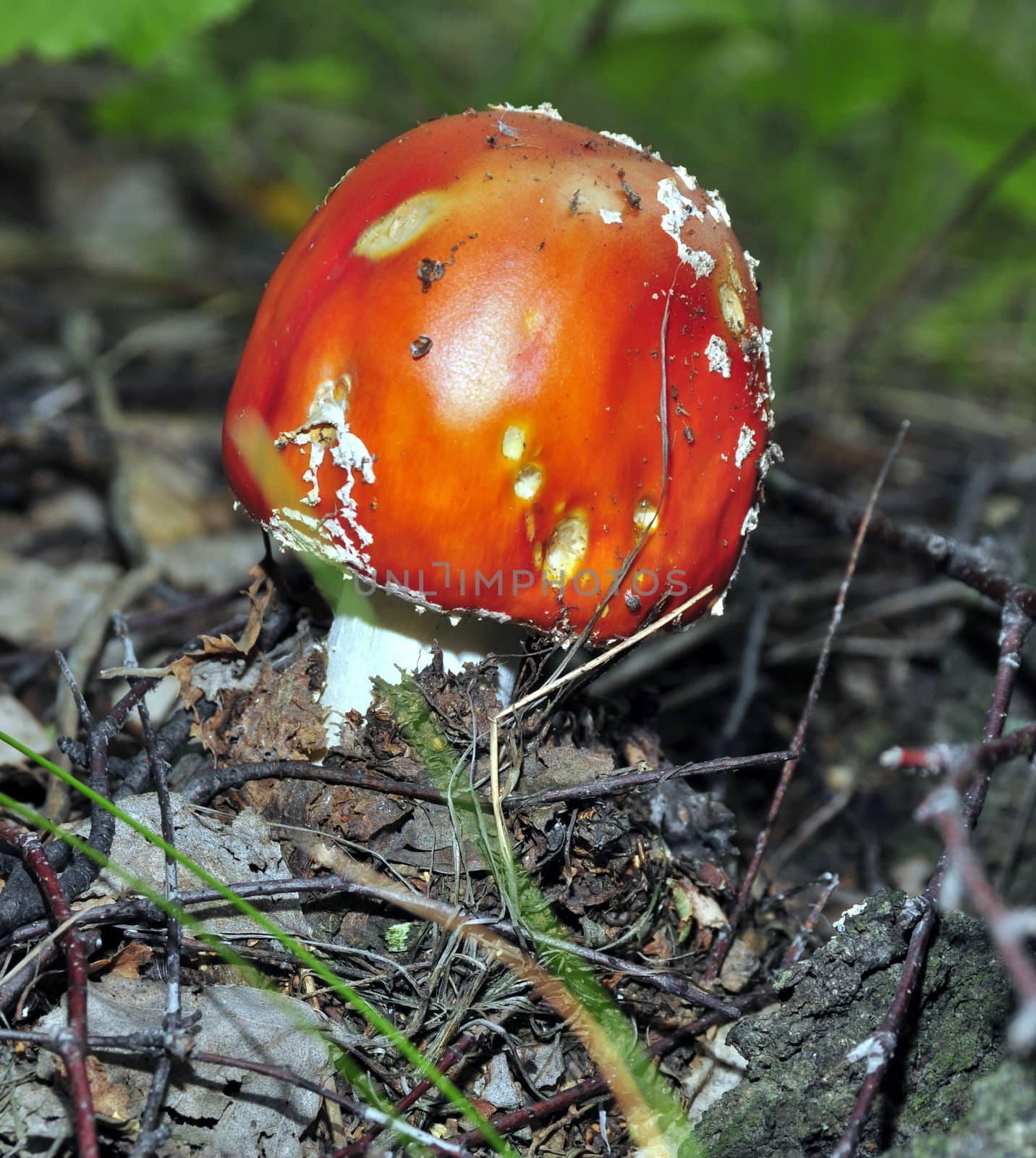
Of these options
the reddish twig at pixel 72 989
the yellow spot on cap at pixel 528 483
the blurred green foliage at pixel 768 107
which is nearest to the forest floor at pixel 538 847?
the reddish twig at pixel 72 989

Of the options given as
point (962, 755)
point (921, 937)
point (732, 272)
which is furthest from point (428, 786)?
point (732, 272)

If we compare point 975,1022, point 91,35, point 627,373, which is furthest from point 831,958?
point 91,35

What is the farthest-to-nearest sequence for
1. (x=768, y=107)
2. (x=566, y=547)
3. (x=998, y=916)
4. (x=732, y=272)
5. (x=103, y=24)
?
1. (x=768, y=107)
2. (x=103, y=24)
3. (x=732, y=272)
4. (x=566, y=547)
5. (x=998, y=916)

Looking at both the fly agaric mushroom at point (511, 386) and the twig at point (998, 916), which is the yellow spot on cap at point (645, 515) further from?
the twig at point (998, 916)

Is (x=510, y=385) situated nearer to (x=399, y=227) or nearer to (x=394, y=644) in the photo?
(x=399, y=227)

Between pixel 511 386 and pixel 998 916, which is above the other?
pixel 511 386

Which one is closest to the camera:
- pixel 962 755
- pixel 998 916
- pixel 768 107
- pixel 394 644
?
pixel 998 916

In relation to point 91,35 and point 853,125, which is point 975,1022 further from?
point 853,125
